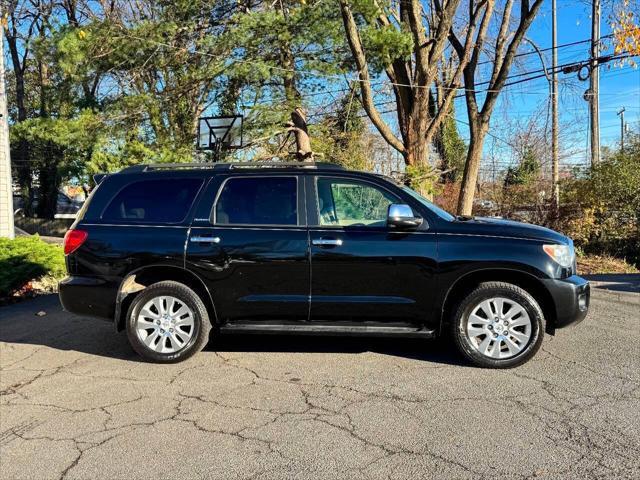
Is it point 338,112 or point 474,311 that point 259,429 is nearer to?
point 474,311

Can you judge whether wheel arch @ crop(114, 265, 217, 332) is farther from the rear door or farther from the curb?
the curb

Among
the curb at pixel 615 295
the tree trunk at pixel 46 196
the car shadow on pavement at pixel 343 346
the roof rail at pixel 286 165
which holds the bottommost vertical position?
the car shadow on pavement at pixel 343 346

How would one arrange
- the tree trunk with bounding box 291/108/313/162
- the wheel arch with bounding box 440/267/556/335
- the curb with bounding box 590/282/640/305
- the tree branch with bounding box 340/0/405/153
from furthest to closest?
the tree trunk with bounding box 291/108/313/162 < the tree branch with bounding box 340/0/405/153 < the curb with bounding box 590/282/640/305 < the wheel arch with bounding box 440/267/556/335

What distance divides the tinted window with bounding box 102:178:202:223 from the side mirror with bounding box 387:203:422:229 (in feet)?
6.25

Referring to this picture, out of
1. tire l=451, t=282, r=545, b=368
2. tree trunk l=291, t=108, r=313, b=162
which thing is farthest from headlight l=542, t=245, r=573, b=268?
tree trunk l=291, t=108, r=313, b=162

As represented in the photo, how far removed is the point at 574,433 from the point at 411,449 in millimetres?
1120

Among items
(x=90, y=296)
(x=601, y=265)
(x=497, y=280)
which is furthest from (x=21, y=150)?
(x=497, y=280)

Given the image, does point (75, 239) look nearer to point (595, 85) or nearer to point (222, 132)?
point (222, 132)

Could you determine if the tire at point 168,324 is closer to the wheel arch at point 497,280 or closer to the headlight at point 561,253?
the wheel arch at point 497,280

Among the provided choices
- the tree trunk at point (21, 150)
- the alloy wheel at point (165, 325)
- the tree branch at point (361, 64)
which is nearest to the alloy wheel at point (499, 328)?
the alloy wheel at point (165, 325)

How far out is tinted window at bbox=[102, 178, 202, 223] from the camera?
521 cm

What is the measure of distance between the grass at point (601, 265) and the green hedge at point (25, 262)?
31.4ft

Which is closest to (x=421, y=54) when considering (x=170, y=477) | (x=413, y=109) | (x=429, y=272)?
(x=413, y=109)

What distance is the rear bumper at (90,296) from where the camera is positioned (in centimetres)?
514
